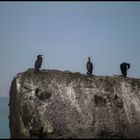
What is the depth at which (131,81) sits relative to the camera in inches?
693

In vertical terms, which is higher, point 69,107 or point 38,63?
point 38,63

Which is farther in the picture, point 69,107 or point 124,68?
point 124,68

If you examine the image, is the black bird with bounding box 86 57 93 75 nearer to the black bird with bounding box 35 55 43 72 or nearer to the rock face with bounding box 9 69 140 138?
the rock face with bounding box 9 69 140 138

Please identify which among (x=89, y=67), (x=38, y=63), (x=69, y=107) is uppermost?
(x=38, y=63)

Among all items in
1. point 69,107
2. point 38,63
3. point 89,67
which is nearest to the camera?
point 69,107

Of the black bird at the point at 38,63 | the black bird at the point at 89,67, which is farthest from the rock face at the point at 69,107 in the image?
the black bird at the point at 89,67

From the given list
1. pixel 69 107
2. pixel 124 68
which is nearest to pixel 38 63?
pixel 69 107

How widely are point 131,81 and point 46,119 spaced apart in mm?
5712

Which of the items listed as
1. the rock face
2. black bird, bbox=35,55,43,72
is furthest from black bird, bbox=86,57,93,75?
black bird, bbox=35,55,43,72

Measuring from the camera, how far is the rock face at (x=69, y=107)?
46.8 ft

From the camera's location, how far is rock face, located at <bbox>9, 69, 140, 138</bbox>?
561 inches

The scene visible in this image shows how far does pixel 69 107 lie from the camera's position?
1495 cm

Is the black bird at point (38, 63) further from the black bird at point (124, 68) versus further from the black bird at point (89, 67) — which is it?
the black bird at point (124, 68)

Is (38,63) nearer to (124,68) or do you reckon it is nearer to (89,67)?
(89,67)
